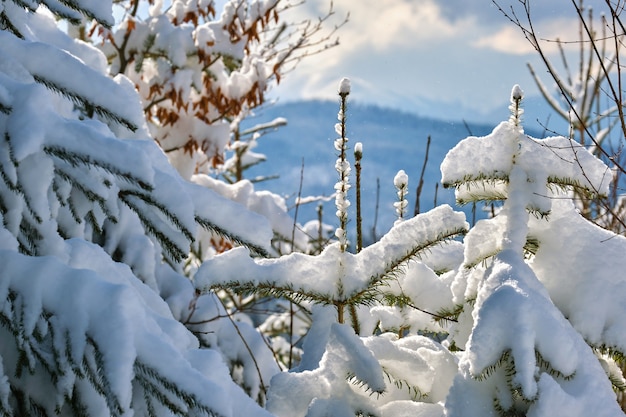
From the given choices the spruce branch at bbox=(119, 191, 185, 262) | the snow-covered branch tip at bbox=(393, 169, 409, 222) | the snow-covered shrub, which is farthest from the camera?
the snow-covered branch tip at bbox=(393, 169, 409, 222)

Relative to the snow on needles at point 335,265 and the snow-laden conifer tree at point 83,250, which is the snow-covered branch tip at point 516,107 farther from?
the snow-laden conifer tree at point 83,250

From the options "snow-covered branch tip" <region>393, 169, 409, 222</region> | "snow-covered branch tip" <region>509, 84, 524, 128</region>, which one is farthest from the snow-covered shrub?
"snow-covered branch tip" <region>393, 169, 409, 222</region>

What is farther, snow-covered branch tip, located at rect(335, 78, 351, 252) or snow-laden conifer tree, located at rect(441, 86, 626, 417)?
snow-covered branch tip, located at rect(335, 78, 351, 252)

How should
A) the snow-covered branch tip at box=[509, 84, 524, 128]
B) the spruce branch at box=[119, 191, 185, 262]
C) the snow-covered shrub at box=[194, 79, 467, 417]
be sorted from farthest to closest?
the snow-covered branch tip at box=[509, 84, 524, 128] → the snow-covered shrub at box=[194, 79, 467, 417] → the spruce branch at box=[119, 191, 185, 262]

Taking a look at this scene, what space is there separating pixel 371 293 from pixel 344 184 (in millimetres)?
350

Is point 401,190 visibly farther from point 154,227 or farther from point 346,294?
point 154,227

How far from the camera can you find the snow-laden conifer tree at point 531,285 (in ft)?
5.49

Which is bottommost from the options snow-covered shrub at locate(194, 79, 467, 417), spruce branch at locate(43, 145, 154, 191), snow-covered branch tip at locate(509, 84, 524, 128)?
snow-covered shrub at locate(194, 79, 467, 417)

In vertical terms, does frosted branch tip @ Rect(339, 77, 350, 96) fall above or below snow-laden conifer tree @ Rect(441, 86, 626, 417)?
above

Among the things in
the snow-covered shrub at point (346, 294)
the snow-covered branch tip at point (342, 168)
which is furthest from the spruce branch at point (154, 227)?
the snow-covered branch tip at point (342, 168)

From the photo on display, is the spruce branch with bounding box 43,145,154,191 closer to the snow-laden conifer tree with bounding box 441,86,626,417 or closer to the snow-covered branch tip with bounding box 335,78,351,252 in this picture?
the snow-covered branch tip with bounding box 335,78,351,252

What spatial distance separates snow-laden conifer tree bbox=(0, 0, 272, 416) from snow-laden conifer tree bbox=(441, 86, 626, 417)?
24.0 inches

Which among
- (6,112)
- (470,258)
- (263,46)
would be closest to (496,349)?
(470,258)

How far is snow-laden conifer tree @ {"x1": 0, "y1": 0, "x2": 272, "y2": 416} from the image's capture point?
4.37ft
